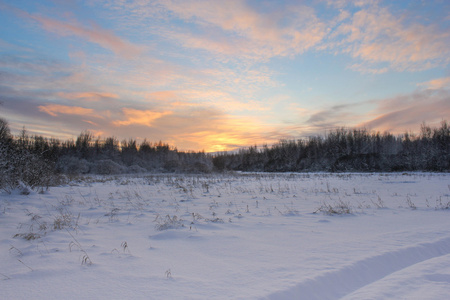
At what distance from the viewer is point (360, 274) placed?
283 centimetres

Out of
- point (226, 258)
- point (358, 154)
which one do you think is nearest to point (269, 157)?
point (358, 154)

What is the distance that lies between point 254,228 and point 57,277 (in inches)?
140

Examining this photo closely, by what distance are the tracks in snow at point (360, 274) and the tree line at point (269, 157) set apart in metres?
10.6

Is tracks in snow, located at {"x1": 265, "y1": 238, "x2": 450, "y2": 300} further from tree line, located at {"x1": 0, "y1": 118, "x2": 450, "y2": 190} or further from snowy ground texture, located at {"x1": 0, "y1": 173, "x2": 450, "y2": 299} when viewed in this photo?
tree line, located at {"x1": 0, "y1": 118, "x2": 450, "y2": 190}

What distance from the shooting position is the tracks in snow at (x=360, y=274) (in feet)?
7.80

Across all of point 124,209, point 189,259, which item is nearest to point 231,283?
point 189,259

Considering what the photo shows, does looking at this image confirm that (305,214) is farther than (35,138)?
No

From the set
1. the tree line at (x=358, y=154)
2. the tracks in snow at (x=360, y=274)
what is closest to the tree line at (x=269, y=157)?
the tree line at (x=358, y=154)

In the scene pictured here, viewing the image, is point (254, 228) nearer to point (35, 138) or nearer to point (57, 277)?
point (57, 277)

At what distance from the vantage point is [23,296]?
2.15m

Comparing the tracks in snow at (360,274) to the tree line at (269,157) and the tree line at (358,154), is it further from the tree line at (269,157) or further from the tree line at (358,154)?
the tree line at (358,154)

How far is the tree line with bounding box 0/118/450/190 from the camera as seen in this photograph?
1032 cm

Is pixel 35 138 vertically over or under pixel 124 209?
over

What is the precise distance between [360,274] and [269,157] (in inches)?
3656
